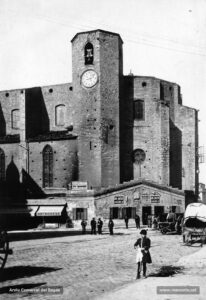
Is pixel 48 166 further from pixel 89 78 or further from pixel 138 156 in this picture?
pixel 89 78

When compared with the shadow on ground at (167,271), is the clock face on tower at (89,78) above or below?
above

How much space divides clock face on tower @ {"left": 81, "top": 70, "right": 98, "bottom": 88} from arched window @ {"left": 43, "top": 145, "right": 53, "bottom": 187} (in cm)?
796

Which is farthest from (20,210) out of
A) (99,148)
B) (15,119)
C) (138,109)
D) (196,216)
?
(196,216)

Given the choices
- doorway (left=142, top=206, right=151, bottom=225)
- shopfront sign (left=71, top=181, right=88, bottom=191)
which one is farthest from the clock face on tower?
doorway (left=142, top=206, right=151, bottom=225)

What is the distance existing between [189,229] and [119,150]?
78.9 feet

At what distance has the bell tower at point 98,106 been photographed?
1777 inches

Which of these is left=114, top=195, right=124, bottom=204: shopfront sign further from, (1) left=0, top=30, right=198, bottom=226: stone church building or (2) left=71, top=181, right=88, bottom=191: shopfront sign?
(2) left=71, top=181, right=88, bottom=191: shopfront sign

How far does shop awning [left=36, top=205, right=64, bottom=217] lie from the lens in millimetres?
41500

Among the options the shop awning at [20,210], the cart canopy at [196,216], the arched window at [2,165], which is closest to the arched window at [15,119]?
the arched window at [2,165]

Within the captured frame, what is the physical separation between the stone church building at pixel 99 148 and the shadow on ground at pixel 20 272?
86.5ft

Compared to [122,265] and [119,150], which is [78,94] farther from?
[122,265]

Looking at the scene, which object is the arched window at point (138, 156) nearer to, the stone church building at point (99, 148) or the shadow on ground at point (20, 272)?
the stone church building at point (99, 148)

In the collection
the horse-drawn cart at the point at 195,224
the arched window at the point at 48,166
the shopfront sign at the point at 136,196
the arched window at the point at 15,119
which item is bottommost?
the horse-drawn cart at the point at 195,224

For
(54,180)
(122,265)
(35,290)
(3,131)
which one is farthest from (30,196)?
(35,290)
